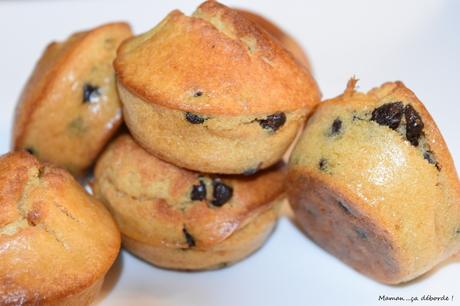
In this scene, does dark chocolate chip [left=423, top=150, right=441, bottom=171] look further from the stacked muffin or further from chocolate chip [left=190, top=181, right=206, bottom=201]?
chocolate chip [left=190, top=181, right=206, bottom=201]

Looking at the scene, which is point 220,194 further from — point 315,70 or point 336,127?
point 315,70

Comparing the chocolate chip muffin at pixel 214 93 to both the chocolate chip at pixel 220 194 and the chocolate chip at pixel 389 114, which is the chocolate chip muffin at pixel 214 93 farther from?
the chocolate chip at pixel 389 114

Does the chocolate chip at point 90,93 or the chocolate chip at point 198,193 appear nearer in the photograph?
the chocolate chip at point 198,193

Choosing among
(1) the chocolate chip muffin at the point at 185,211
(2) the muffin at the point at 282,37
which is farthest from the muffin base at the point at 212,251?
(2) the muffin at the point at 282,37

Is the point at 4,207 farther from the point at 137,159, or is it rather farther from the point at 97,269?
the point at 137,159

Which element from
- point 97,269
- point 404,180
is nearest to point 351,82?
point 404,180

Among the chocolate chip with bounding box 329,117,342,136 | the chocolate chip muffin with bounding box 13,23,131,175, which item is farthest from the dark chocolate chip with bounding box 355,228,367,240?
the chocolate chip muffin with bounding box 13,23,131,175
